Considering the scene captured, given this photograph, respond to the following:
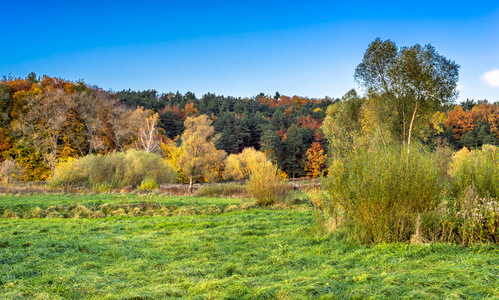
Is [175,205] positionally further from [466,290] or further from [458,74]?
[458,74]

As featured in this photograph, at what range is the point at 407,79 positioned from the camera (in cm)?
2245

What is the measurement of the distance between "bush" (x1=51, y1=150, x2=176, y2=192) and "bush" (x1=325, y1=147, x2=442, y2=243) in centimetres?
Result: 2003

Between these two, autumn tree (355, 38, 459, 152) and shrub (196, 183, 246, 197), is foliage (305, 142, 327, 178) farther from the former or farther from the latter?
shrub (196, 183, 246, 197)

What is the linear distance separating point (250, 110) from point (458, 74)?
63.9 meters

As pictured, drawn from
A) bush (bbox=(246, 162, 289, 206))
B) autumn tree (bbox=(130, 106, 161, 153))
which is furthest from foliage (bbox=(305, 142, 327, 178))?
bush (bbox=(246, 162, 289, 206))

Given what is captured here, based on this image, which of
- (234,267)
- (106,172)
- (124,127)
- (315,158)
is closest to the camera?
(234,267)

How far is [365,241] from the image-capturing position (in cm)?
707

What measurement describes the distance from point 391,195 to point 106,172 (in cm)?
2515

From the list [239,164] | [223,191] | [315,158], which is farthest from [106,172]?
[315,158]

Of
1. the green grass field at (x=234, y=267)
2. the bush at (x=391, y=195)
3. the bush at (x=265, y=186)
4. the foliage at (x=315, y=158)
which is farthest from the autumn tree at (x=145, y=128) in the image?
the bush at (x=391, y=195)

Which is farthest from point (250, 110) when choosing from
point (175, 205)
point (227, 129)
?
point (175, 205)

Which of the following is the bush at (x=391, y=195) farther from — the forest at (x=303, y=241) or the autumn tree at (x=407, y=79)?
the autumn tree at (x=407, y=79)

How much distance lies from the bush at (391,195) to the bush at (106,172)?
20.0 meters

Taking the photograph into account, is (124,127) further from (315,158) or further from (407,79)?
(407,79)
